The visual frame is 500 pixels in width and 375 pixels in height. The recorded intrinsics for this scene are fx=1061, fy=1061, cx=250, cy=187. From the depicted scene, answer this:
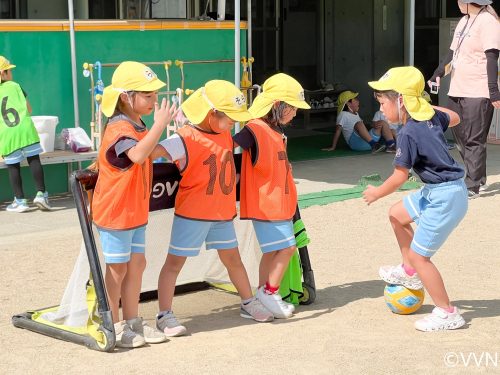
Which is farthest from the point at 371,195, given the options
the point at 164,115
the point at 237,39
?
the point at 237,39

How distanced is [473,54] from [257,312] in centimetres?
489

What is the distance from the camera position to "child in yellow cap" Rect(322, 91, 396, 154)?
13.3m

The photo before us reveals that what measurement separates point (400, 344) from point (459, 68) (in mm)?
5131

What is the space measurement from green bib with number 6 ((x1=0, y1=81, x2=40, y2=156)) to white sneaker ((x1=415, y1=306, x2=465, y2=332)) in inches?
185

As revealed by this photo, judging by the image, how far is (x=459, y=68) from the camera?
1025cm

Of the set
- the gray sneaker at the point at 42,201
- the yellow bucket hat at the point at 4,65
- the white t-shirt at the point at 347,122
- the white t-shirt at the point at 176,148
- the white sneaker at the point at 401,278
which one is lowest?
the gray sneaker at the point at 42,201

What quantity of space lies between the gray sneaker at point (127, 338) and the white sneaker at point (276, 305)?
0.92 meters

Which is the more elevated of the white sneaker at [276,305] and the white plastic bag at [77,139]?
the white plastic bag at [77,139]

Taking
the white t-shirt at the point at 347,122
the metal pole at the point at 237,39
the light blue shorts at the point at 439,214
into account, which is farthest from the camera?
the white t-shirt at the point at 347,122

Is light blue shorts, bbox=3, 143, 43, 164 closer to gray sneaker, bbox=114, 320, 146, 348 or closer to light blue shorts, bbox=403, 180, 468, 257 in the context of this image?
gray sneaker, bbox=114, 320, 146, 348

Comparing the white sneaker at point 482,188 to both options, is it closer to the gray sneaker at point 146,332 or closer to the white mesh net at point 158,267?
the white mesh net at point 158,267

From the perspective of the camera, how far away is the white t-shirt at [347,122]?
1339 cm

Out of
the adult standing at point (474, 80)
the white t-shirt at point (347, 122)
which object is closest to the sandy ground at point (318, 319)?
the adult standing at point (474, 80)

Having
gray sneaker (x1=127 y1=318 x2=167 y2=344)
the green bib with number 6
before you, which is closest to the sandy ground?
gray sneaker (x1=127 y1=318 x2=167 y2=344)
